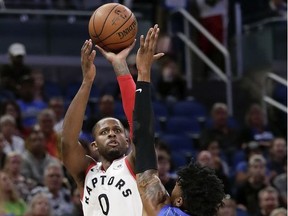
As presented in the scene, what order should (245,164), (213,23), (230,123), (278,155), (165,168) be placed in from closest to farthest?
(165,168)
(245,164)
(278,155)
(230,123)
(213,23)

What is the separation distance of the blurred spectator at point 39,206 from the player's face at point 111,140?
3.05 metres

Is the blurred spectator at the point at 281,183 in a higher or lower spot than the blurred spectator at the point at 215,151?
lower

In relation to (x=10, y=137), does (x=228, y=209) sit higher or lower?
lower

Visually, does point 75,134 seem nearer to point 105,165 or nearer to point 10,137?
point 105,165

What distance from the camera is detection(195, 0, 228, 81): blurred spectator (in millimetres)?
15548

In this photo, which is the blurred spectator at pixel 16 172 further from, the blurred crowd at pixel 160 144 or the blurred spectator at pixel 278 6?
the blurred spectator at pixel 278 6

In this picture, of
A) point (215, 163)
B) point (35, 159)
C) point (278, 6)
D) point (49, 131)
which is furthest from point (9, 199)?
point (278, 6)

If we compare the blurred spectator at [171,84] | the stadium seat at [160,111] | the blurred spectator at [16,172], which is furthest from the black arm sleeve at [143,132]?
the blurred spectator at [171,84]

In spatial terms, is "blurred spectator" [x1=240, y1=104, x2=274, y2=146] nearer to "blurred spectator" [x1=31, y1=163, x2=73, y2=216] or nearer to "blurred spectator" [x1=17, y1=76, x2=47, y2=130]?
"blurred spectator" [x1=17, y1=76, x2=47, y2=130]

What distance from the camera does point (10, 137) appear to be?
11.6 metres

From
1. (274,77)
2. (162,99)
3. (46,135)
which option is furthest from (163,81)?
(46,135)

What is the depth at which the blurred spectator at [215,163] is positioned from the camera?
11.3m

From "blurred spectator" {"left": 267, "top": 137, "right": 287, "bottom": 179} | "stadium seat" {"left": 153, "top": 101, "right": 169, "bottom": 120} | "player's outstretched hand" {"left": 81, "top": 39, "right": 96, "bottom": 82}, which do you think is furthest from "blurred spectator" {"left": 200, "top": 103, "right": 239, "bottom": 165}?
"player's outstretched hand" {"left": 81, "top": 39, "right": 96, "bottom": 82}

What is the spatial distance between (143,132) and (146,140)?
51 mm
